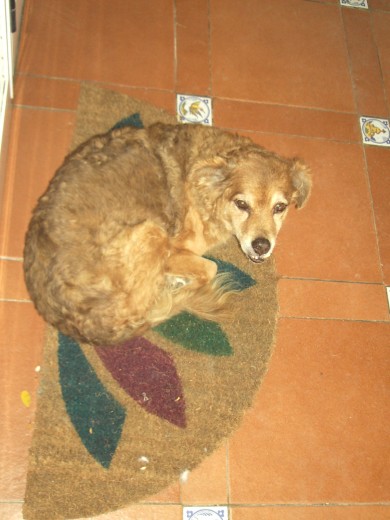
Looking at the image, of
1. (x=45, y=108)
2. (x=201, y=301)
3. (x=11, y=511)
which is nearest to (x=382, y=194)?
(x=201, y=301)

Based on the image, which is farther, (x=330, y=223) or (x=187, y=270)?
(x=330, y=223)

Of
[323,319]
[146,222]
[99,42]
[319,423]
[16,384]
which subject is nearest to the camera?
[146,222]

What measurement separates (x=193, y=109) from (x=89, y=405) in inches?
80.3

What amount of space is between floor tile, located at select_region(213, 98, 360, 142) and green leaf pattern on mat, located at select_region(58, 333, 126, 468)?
1.84 m

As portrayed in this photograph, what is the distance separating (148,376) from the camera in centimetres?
252

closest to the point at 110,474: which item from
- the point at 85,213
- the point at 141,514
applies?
the point at 141,514

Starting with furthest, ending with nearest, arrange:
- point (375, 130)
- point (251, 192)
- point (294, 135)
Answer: point (375, 130) < point (294, 135) < point (251, 192)

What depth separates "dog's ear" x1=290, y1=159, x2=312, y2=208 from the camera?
96.3 inches

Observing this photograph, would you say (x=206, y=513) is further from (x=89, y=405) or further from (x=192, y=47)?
(x=192, y=47)

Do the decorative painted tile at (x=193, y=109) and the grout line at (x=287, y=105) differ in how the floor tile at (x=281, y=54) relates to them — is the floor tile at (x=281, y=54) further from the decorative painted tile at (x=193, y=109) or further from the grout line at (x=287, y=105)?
the decorative painted tile at (x=193, y=109)

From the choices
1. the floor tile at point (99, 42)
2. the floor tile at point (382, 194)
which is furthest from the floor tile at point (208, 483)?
the floor tile at point (99, 42)

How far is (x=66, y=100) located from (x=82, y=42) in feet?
1.66

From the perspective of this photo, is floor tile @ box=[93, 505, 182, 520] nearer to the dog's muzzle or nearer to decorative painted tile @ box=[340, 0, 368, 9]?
the dog's muzzle

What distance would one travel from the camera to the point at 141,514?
2344 millimetres
